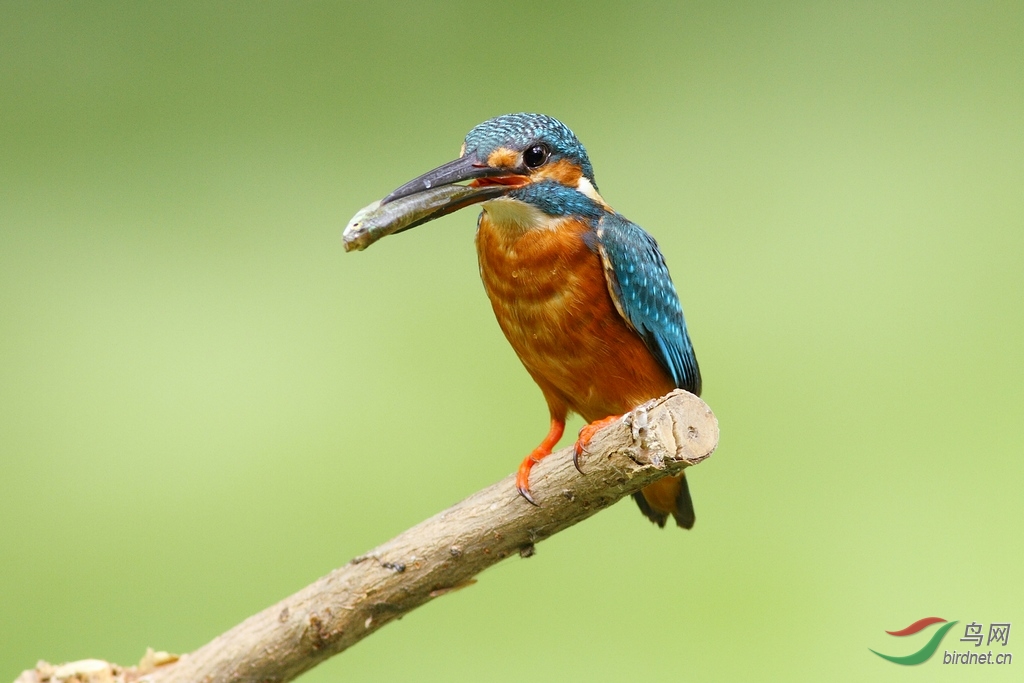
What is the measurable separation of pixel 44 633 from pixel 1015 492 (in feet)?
9.90

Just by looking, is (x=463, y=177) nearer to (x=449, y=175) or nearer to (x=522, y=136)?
(x=449, y=175)

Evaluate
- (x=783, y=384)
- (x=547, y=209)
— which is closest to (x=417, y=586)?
(x=547, y=209)

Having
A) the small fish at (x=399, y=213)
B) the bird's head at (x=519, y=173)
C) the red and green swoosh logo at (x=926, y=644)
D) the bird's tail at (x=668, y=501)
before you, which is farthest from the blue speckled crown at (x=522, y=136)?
the red and green swoosh logo at (x=926, y=644)

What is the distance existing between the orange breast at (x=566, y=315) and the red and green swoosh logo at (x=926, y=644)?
1.38 m

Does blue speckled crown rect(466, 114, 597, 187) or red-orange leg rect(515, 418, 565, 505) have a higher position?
blue speckled crown rect(466, 114, 597, 187)

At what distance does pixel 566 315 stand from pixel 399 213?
1.42 ft

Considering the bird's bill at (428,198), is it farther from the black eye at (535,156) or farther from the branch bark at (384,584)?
the branch bark at (384,584)

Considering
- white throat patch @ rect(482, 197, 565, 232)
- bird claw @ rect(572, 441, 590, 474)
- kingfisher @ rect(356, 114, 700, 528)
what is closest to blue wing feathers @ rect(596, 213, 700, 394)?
kingfisher @ rect(356, 114, 700, 528)

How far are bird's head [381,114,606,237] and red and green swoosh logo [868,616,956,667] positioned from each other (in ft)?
5.66

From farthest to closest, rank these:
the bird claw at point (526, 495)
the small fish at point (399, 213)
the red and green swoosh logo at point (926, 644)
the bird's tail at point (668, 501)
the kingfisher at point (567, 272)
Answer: the red and green swoosh logo at point (926, 644)
the bird's tail at point (668, 501)
the kingfisher at point (567, 272)
the bird claw at point (526, 495)
the small fish at point (399, 213)

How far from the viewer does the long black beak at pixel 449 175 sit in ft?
5.67

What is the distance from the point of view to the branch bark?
178 centimetres

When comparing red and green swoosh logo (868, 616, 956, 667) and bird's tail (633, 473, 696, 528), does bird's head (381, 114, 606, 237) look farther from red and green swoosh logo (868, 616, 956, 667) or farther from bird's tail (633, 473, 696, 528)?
red and green swoosh logo (868, 616, 956, 667)

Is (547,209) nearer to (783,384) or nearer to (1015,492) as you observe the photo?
(783,384)
